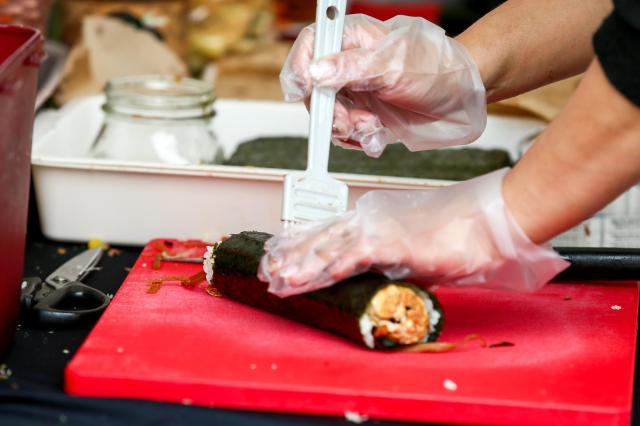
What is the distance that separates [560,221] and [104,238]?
1027 millimetres

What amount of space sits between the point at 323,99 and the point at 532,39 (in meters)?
0.40

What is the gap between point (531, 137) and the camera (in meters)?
2.31

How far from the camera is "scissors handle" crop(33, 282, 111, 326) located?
1.45 metres

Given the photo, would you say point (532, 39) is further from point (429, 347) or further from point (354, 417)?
point (354, 417)

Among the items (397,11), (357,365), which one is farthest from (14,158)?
A: (397,11)

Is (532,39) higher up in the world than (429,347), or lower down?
higher up

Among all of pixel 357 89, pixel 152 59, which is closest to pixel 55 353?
pixel 357 89

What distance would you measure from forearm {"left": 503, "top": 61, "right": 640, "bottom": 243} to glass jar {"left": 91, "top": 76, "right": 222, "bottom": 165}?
3.27ft

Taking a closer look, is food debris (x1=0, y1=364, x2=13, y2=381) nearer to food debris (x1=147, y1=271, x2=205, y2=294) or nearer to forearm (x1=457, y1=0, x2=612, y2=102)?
food debris (x1=147, y1=271, x2=205, y2=294)

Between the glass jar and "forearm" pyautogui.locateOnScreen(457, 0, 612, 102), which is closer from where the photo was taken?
"forearm" pyautogui.locateOnScreen(457, 0, 612, 102)

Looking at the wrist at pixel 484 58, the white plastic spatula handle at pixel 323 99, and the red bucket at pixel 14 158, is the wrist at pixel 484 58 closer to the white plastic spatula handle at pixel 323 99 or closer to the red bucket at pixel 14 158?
the white plastic spatula handle at pixel 323 99

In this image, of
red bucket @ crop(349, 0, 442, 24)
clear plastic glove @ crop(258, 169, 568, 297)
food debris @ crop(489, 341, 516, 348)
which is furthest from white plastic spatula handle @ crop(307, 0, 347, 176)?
red bucket @ crop(349, 0, 442, 24)

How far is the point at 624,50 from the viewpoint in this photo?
1.14 m

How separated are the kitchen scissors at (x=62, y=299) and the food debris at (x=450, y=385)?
1.86 ft
